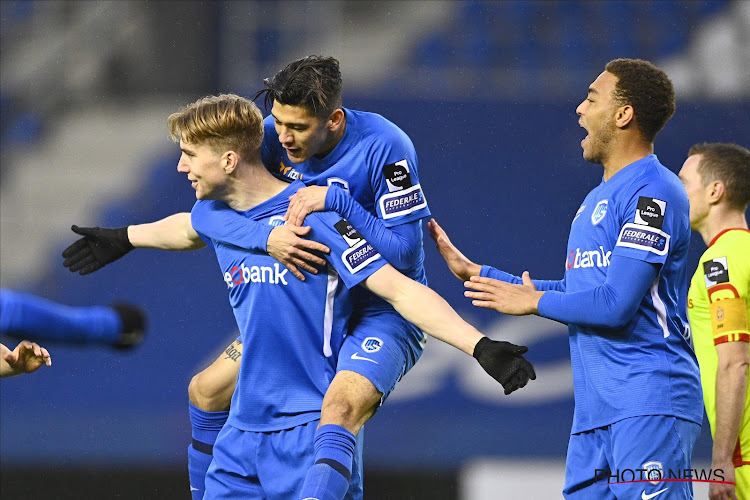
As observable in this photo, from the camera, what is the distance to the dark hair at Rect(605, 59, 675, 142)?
344 centimetres

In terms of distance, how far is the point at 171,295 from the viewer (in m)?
7.42

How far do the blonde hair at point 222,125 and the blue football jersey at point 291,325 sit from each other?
16.5 inches

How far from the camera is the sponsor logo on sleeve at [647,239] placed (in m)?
3.19

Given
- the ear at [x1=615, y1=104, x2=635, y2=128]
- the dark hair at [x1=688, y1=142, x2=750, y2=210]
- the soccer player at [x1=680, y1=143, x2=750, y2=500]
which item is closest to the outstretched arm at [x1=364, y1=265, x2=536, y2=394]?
the ear at [x1=615, y1=104, x2=635, y2=128]

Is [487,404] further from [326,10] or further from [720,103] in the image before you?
[326,10]

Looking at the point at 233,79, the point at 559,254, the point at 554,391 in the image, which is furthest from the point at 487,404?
the point at 233,79

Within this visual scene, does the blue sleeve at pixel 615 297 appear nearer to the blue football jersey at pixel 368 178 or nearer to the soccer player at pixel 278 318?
the soccer player at pixel 278 318

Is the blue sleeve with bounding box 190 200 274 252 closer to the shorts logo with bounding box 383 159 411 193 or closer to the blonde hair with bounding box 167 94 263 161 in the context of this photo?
the blonde hair with bounding box 167 94 263 161

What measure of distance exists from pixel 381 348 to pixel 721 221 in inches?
67.0

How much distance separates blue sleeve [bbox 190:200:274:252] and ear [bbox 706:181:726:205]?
2.00 meters

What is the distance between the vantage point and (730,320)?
387 cm

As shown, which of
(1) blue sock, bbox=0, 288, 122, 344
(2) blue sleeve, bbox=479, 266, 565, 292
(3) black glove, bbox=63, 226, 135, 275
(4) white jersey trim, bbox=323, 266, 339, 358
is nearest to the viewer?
(1) blue sock, bbox=0, 288, 122, 344

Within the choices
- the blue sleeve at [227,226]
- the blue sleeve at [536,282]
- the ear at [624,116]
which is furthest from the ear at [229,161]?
the ear at [624,116]

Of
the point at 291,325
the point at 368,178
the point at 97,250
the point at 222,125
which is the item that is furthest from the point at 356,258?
the point at 97,250
